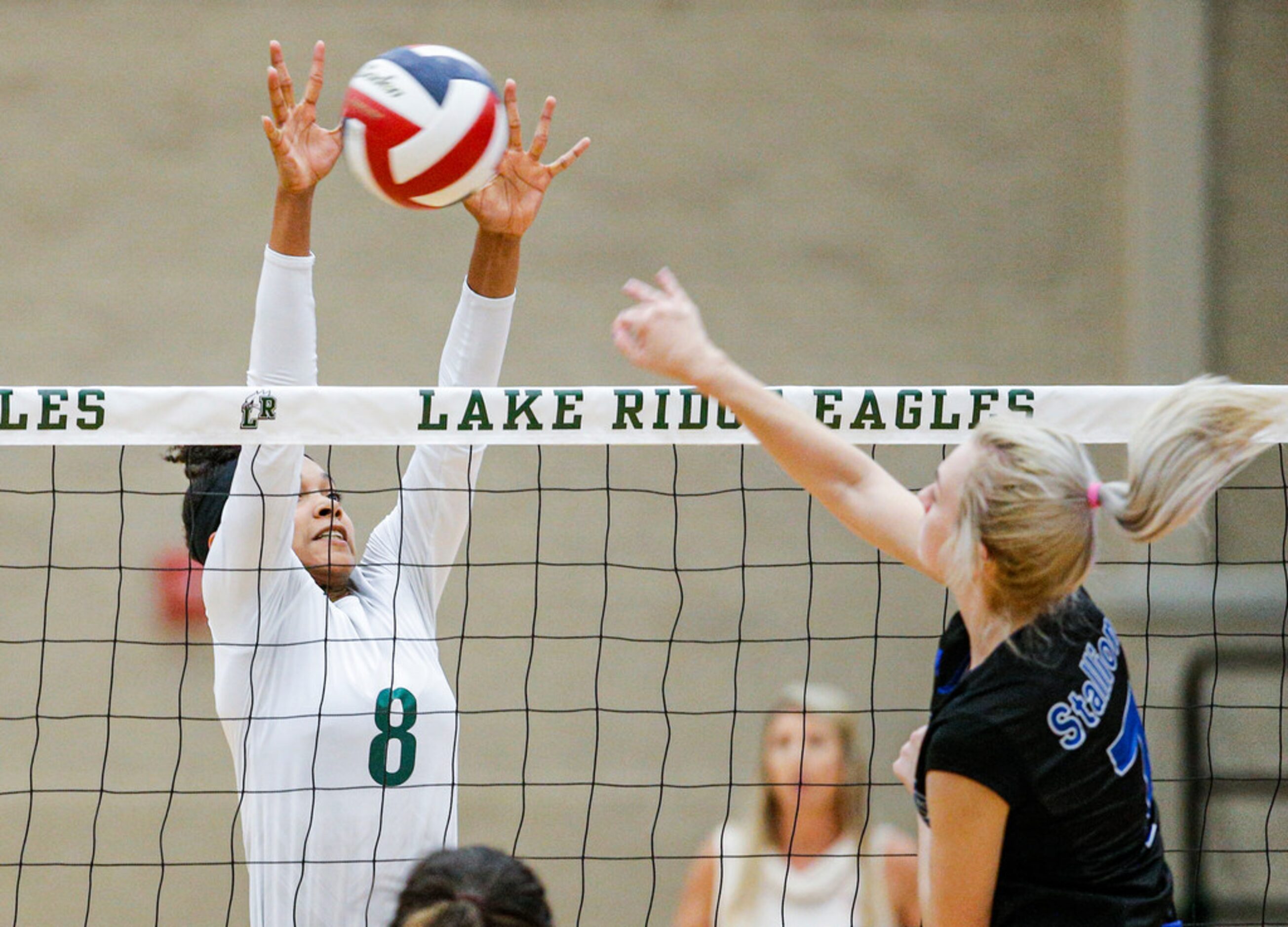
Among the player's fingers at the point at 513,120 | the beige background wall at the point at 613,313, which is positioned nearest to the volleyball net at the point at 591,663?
the beige background wall at the point at 613,313

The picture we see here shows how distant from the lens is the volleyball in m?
2.77

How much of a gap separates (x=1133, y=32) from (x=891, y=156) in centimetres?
115

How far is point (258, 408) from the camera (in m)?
2.82

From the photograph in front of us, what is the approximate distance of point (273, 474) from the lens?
2.65 metres

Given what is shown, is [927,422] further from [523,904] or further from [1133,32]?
[1133,32]

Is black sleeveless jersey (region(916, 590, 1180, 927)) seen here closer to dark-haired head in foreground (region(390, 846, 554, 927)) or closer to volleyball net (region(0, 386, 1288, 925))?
dark-haired head in foreground (region(390, 846, 554, 927))

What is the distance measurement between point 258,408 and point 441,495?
0.40 meters

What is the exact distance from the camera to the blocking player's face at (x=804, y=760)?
13.5ft

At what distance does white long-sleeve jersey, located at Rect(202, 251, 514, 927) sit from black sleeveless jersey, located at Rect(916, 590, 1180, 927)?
118cm

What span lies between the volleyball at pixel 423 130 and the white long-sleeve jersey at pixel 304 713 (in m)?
0.32

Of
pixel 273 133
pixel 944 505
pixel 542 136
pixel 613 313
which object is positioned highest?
pixel 613 313

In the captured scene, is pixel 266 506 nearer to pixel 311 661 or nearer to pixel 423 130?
pixel 311 661

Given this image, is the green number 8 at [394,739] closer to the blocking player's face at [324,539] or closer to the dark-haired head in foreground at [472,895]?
the blocking player's face at [324,539]

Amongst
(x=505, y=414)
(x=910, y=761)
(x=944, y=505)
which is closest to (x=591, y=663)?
(x=505, y=414)
